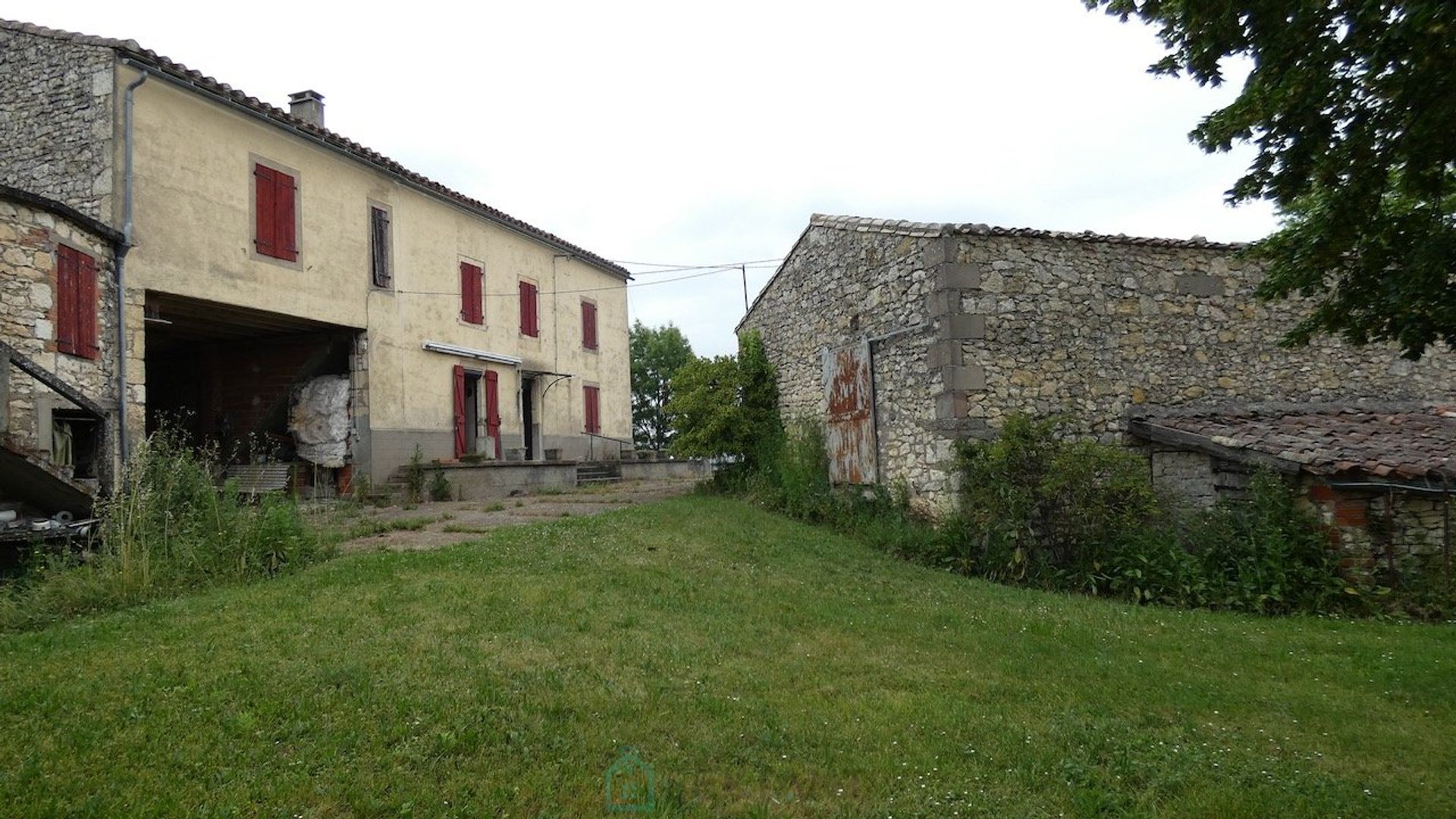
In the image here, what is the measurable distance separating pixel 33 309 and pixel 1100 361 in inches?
459

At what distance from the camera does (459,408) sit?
54.3 ft

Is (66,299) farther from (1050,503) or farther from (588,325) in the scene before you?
(588,325)

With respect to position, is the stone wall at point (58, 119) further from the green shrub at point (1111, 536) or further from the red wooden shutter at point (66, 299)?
the green shrub at point (1111, 536)

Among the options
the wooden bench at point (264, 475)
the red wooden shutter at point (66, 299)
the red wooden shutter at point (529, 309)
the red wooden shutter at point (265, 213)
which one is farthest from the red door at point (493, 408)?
the red wooden shutter at point (66, 299)

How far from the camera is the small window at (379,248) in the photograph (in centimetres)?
1455

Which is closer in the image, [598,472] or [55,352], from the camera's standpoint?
[55,352]

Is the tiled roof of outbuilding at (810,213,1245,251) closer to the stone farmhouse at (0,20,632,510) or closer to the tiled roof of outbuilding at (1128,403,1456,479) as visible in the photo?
the tiled roof of outbuilding at (1128,403,1456,479)

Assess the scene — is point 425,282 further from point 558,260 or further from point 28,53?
point 28,53

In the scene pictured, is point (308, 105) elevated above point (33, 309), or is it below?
above

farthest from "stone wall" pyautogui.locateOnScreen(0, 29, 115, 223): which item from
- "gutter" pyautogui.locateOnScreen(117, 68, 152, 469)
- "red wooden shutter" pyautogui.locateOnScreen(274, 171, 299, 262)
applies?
"red wooden shutter" pyautogui.locateOnScreen(274, 171, 299, 262)

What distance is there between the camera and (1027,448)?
883 centimetres

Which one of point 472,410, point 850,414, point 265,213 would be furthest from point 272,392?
point 850,414

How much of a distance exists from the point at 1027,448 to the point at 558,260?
14.2m

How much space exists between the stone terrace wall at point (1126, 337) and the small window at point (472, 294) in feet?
35.9
